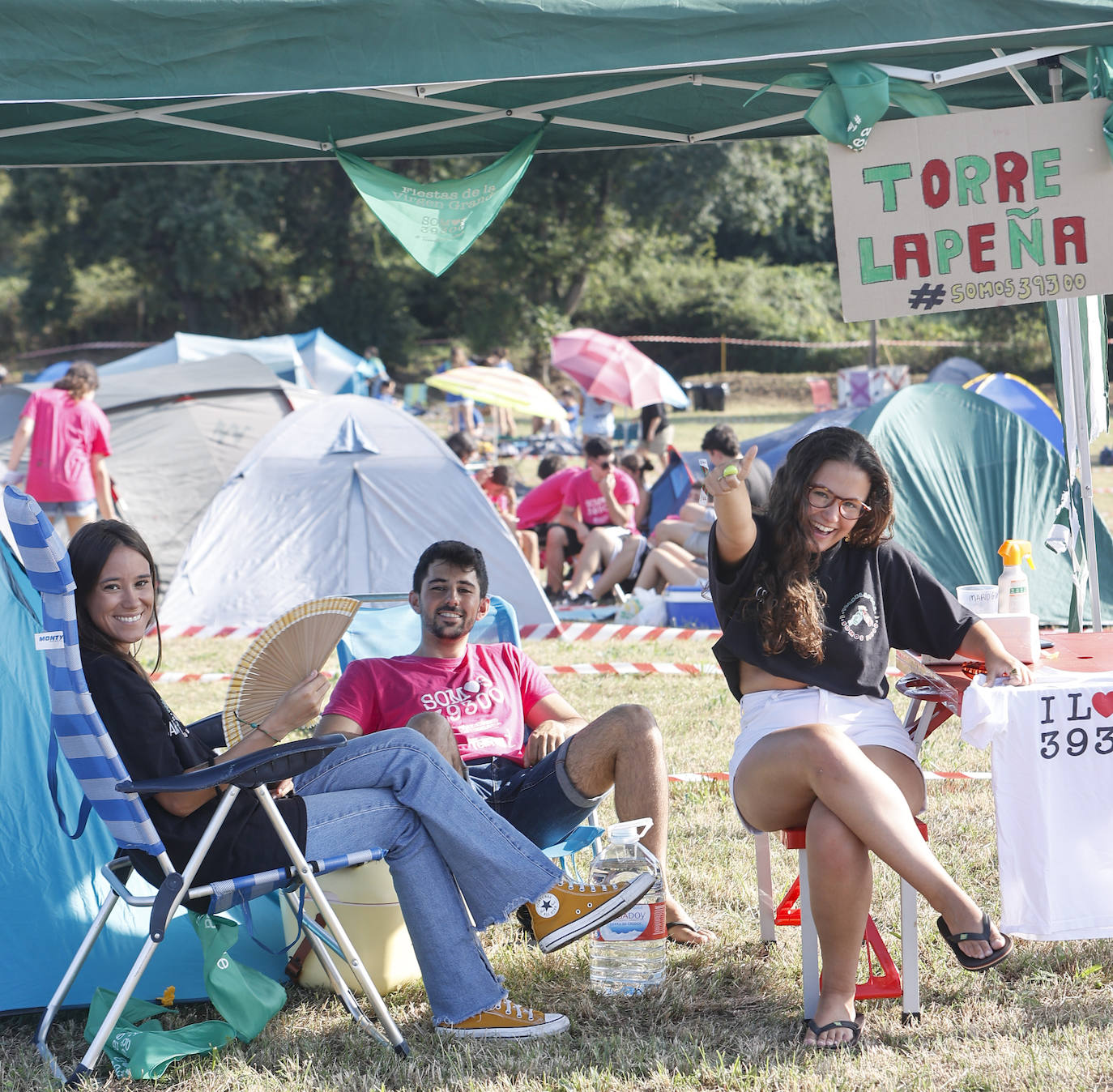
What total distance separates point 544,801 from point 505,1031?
619 mm

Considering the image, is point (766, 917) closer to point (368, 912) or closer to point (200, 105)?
point (368, 912)

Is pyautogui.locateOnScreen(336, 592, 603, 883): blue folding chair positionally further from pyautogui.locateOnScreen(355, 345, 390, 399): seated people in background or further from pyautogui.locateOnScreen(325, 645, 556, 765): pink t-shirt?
pyautogui.locateOnScreen(355, 345, 390, 399): seated people in background

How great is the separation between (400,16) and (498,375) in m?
11.2

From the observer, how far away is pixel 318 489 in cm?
775

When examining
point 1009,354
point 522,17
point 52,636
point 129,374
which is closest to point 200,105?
point 522,17

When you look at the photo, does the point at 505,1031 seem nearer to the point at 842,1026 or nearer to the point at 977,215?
the point at 842,1026

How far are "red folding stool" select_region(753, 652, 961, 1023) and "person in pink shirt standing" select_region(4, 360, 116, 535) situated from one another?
6.14m

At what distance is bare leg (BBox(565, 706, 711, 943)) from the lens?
3.22 m

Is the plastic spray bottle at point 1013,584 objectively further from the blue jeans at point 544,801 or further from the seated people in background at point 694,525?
the seated people in background at point 694,525

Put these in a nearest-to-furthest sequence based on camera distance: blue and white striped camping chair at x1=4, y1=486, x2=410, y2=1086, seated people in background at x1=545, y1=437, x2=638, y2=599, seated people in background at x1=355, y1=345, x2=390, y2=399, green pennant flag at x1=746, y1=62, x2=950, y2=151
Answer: blue and white striped camping chair at x1=4, y1=486, x2=410, y2=1086 → green pennant flag at x1=746, y1=62, x2=950, y2=151 → seated people in background at x1=545, y1=437, x2=638, y2=599 → seated people in background at x1=355, y1=345, x2=390, y2=399

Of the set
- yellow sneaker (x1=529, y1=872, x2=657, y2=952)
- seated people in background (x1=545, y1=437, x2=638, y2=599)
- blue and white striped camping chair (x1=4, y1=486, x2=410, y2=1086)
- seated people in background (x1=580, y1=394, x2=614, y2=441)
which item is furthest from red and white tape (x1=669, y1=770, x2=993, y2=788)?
seated people in background (x1=580, y1=394, x2=614, y2=441)

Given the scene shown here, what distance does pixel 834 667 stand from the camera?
3061mm

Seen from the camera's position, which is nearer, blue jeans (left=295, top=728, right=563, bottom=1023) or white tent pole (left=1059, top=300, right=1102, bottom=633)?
blue jeans (left=295, top=728, right=563, bottom=1023)

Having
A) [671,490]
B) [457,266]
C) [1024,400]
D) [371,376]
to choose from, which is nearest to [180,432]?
[671,490]
